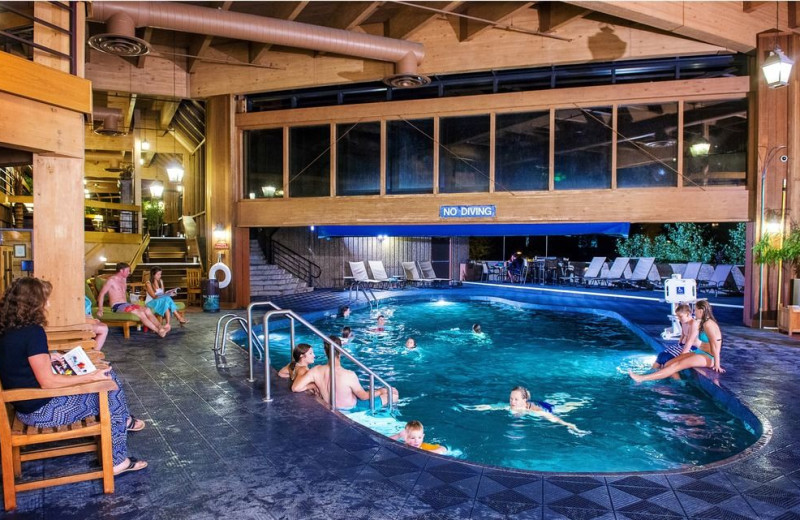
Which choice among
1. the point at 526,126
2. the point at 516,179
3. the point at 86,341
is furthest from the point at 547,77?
the point at 86,341

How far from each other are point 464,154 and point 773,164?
5.71 metres

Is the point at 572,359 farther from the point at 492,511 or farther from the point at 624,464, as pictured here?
the point at 492,511

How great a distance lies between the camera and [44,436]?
2.91 metres

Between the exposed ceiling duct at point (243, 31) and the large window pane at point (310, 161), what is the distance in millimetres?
2723

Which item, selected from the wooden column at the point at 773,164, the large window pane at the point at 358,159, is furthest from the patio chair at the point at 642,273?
the large window pane at the point at 358,159

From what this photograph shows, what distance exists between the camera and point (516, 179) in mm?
11359

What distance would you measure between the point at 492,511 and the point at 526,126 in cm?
972

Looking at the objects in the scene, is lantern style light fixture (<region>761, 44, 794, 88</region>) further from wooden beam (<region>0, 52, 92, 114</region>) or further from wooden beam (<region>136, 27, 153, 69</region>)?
wooden beam (<region>136, 27, 153, 69</region>)

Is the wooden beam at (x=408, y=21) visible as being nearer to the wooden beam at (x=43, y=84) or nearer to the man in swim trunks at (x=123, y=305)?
the man in swim trunks at (x=123, y=305)

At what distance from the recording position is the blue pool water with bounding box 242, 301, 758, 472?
204 inches

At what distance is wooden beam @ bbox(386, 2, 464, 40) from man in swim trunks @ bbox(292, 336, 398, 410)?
7.40 metres

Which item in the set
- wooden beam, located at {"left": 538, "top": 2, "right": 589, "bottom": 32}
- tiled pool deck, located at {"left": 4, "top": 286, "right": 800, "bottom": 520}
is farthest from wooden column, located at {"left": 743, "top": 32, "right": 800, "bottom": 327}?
Answer: tiled pool deck, located at {"left": 4, "top": 286, "right": 800, "bottom": 520}

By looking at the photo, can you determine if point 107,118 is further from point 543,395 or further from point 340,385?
point 543,395

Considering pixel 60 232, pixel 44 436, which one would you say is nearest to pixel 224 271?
pixel 60 232
